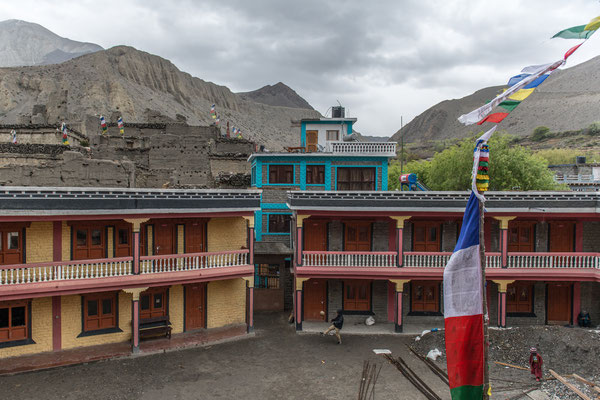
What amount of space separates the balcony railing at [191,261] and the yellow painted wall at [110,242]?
1.43 meters

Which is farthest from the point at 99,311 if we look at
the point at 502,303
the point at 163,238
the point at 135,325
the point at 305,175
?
the point at 502,303

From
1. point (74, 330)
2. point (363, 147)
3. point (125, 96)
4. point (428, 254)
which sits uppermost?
point (125, 96)

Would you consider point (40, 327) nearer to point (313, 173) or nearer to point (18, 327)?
point (18, 327)

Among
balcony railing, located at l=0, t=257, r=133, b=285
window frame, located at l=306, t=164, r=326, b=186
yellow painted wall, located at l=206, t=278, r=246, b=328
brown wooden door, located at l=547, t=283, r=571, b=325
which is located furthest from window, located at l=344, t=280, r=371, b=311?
balcony railing, located at l=0, t=257, r=133, b=285

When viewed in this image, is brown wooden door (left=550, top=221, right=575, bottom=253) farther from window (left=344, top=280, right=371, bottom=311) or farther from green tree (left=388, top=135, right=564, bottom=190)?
green tree (left=388, top=135, right=564, bottom=190)

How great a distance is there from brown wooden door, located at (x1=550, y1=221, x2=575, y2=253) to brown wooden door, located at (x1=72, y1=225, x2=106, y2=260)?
21.1 meters

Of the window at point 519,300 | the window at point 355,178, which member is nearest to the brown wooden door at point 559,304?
the window at point 519,300

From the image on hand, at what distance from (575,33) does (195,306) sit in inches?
686

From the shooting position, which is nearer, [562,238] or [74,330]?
[74,330]

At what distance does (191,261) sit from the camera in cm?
1750

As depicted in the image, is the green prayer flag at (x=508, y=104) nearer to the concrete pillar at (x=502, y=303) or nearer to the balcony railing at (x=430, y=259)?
the balcony railing at (x=430, y=259)

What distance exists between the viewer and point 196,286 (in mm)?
18656

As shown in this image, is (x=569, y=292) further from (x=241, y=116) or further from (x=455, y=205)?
(x=241, y=116)

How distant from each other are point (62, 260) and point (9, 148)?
24898mm
